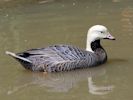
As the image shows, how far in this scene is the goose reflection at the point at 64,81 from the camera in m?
8.78

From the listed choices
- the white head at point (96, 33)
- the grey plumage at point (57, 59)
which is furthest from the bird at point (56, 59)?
the white head at point (96, 33)

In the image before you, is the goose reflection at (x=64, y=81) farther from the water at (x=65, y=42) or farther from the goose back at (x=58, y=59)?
the goose back at (x=58, y=59)

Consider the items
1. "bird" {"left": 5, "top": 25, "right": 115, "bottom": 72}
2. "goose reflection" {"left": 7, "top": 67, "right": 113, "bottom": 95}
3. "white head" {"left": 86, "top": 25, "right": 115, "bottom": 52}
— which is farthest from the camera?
Answer: "white head" {"left": 86, "top": 25, "right": 115, "bottom": 52}

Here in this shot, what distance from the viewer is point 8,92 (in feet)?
28.6

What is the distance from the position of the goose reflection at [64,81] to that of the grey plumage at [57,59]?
11 centimetres

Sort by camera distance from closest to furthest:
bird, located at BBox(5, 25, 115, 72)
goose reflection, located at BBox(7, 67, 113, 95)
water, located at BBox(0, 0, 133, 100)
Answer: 1. water, located at BBox(0, 0, 133, 100)
2. goose reflection, located at BBox(7, 67, 113, 95)
3. bird, located at BBox(5, 25, 115, 72)

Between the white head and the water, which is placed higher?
the white head

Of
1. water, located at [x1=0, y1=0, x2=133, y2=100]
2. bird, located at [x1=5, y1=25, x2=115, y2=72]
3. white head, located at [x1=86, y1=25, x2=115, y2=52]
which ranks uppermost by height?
white head, located at [x1=86, y1=25, x2=115, y2=52]

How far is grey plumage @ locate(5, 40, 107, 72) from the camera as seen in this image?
31.9 ft

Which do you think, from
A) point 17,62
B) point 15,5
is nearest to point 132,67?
point 17,62

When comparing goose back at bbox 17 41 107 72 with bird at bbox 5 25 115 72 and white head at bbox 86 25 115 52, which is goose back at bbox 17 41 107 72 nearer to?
bird at bbox 5 25 115 72

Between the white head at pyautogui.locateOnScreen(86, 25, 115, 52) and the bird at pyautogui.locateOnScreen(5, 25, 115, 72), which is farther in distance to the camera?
the white head at pyautogui.locateOnScreen(86, 25, 115, 52)

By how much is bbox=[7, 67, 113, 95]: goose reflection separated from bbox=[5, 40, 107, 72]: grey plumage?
0.35 feet

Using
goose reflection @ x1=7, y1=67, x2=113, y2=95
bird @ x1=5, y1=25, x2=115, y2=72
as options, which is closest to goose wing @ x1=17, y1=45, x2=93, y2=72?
bird @ x1=5, y1=25, x2=115, y2=72
